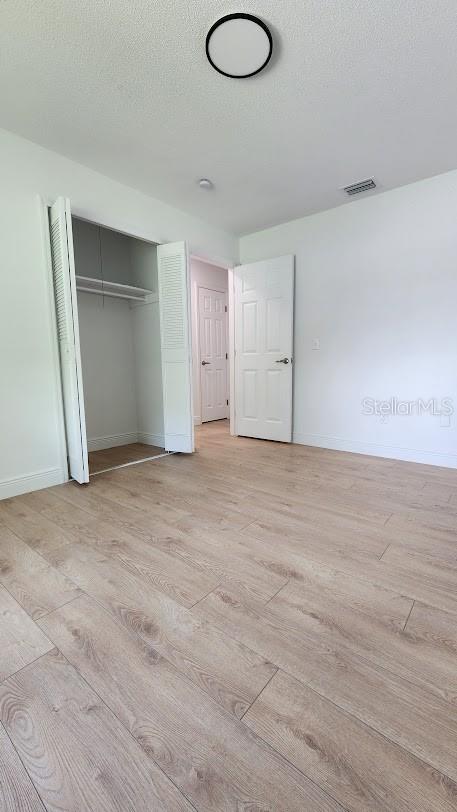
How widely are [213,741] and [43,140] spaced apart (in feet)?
11.2

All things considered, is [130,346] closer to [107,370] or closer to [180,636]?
[107,370]

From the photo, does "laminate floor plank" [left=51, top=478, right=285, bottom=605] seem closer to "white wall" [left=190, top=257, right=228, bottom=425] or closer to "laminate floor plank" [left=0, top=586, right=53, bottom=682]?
"laminate floor plank" [left=0, top=586, right=53, bottom=682]

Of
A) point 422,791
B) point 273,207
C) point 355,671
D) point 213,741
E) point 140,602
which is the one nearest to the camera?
point 422,791

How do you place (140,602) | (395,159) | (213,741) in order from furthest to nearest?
1. (395,159)
2. (140,602)
3. (213,741)

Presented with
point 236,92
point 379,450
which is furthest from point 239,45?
point 379,450

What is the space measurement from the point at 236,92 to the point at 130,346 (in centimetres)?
270

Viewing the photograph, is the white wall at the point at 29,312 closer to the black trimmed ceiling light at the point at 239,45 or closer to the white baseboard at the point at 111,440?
the white baseboard at the point at 111,440

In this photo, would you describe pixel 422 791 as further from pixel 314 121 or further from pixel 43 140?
pixel 43 140

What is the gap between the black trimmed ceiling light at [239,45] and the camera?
5.06 ft

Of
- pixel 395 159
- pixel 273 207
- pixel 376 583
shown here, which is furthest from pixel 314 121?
pixel 376 583

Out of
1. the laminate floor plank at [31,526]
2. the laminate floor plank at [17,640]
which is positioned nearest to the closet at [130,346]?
the laminate floor plank at [31,526]

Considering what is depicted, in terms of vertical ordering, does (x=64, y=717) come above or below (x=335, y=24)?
below

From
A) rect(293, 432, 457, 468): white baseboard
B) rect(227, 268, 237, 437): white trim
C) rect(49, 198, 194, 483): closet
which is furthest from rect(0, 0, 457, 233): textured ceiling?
rect(293, 432, 457, 468): white baseboard

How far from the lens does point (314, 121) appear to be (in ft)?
7.12
